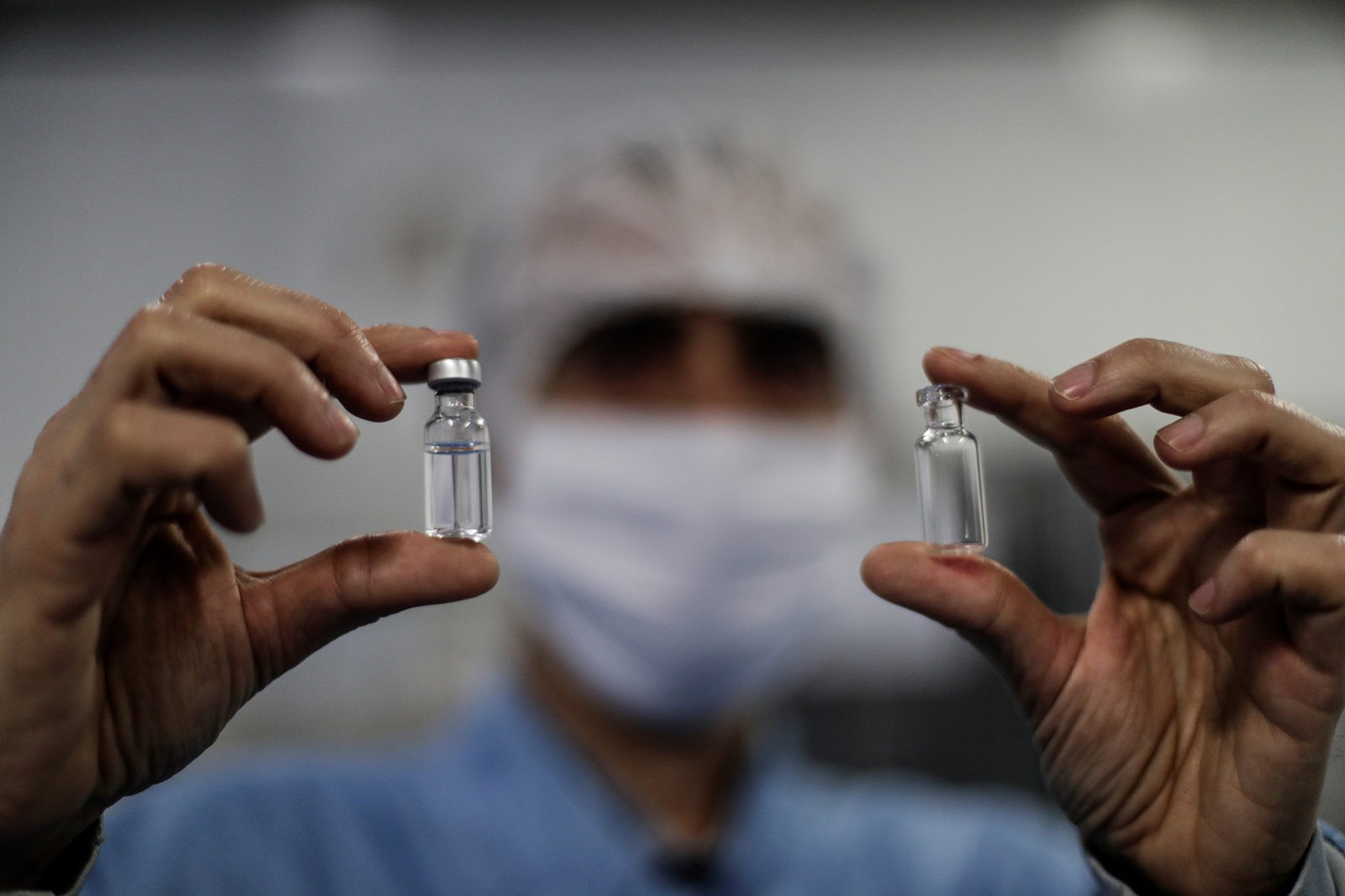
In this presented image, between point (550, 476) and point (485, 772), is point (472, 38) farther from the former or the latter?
point (485, 772)

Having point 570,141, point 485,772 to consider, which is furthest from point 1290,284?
point 485,772

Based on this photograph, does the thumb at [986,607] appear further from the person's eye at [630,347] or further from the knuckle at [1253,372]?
the person's eye at [630,347]

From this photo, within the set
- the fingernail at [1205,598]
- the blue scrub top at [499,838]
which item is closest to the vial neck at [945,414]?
the fingernail at [1205,598]

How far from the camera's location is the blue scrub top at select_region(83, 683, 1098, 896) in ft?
5.78

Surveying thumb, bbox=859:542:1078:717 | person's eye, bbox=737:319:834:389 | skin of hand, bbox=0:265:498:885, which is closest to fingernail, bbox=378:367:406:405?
skin of hand, bbox=0:265:498:885

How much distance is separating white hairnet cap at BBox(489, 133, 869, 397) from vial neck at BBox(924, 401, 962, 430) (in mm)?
936

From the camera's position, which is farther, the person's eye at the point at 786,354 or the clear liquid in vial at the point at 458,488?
the person's eye at the point at 786,354

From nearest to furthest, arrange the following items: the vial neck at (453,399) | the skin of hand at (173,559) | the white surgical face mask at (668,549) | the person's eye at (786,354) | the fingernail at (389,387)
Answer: the skin of hand at (173,559), the fingernail at (389,387), the vial neck at (453,399), the white surgical face mask at (668,549), the person's eye at (786,354)

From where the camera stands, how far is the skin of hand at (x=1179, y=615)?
94 cm

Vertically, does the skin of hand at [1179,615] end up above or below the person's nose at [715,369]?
below

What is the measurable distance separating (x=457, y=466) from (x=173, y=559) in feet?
1.10

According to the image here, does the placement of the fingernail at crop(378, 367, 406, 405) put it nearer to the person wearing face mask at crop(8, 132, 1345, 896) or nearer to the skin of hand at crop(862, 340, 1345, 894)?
the person wearing face mask at crop(8, 132, 1345, 896)

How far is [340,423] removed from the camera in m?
0.82

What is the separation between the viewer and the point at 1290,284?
352cm
